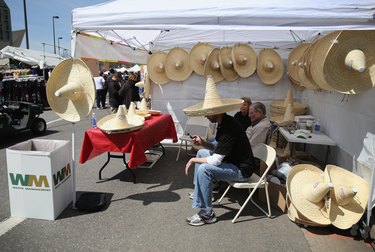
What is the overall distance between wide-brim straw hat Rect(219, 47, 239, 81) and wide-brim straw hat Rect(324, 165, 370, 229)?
12.0 ft

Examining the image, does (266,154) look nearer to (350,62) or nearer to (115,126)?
(350,62)

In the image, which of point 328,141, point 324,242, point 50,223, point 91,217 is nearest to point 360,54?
point 328,141

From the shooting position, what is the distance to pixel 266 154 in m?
3.20

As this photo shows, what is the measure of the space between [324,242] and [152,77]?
482cm

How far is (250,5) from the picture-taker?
2.78m

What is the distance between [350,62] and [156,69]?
434 centimetres

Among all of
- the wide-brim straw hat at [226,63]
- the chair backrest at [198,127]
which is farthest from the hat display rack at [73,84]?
the wide-brim straw hat at [226,63]

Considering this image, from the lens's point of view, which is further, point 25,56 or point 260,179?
point 25,56

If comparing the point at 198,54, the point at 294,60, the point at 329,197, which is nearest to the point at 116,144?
the point at 329,197

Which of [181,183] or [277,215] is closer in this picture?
[277,215]

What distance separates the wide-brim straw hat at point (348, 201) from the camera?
2.70 metres

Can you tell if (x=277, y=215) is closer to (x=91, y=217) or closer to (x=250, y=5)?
(x=91, y=217)

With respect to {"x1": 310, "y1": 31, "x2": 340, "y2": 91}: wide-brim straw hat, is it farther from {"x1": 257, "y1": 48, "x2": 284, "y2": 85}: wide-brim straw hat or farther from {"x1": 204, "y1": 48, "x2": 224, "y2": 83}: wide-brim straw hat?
{"x1": 204, "y1": 48, "x2": 224, "y2": 83}: wide-brim straw hat

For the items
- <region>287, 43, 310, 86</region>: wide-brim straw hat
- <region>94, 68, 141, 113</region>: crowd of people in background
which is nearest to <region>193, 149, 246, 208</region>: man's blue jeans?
<region>287, 43, 310, 86</region>: wide-brim straw hat
